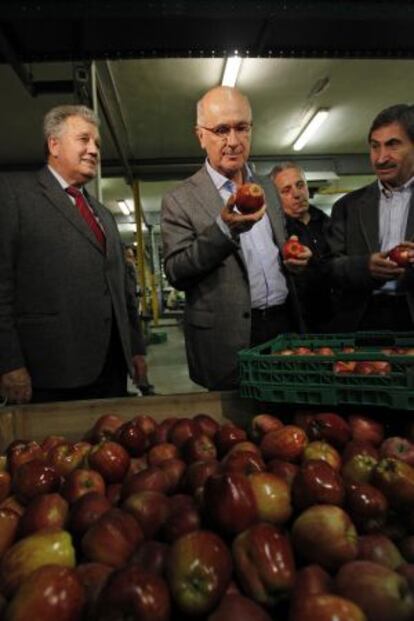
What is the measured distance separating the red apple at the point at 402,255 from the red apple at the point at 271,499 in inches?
51.6

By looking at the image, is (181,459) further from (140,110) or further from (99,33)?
(140,110)

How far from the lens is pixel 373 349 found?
5.46 feet

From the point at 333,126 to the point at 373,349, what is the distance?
358 inches

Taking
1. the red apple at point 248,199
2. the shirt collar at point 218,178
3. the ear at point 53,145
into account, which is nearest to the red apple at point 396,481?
A: the red apple at point 248,199

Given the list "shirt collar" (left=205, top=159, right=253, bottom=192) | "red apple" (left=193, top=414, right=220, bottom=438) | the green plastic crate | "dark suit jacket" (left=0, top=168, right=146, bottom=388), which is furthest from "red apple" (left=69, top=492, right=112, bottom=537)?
"shirt collar" (left=205, top=159, right=253, bottom=192)

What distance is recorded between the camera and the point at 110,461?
127 centimetres

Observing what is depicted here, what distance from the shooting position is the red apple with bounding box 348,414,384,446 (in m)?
1.33

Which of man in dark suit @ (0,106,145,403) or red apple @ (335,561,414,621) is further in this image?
man in dark suit @ (0,106,145,403)

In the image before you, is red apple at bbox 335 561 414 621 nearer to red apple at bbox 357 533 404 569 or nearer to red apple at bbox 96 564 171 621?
red apple at bbox 357 533 404 569

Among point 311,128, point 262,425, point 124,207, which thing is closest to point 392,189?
point 262,425

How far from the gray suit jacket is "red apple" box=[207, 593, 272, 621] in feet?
4.71

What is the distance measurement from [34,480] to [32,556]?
1.01ft

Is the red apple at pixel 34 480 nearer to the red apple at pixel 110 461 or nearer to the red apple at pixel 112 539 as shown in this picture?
the red apple at pixel 110 461

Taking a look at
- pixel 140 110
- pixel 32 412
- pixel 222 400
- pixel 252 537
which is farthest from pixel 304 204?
pixel 140 110
